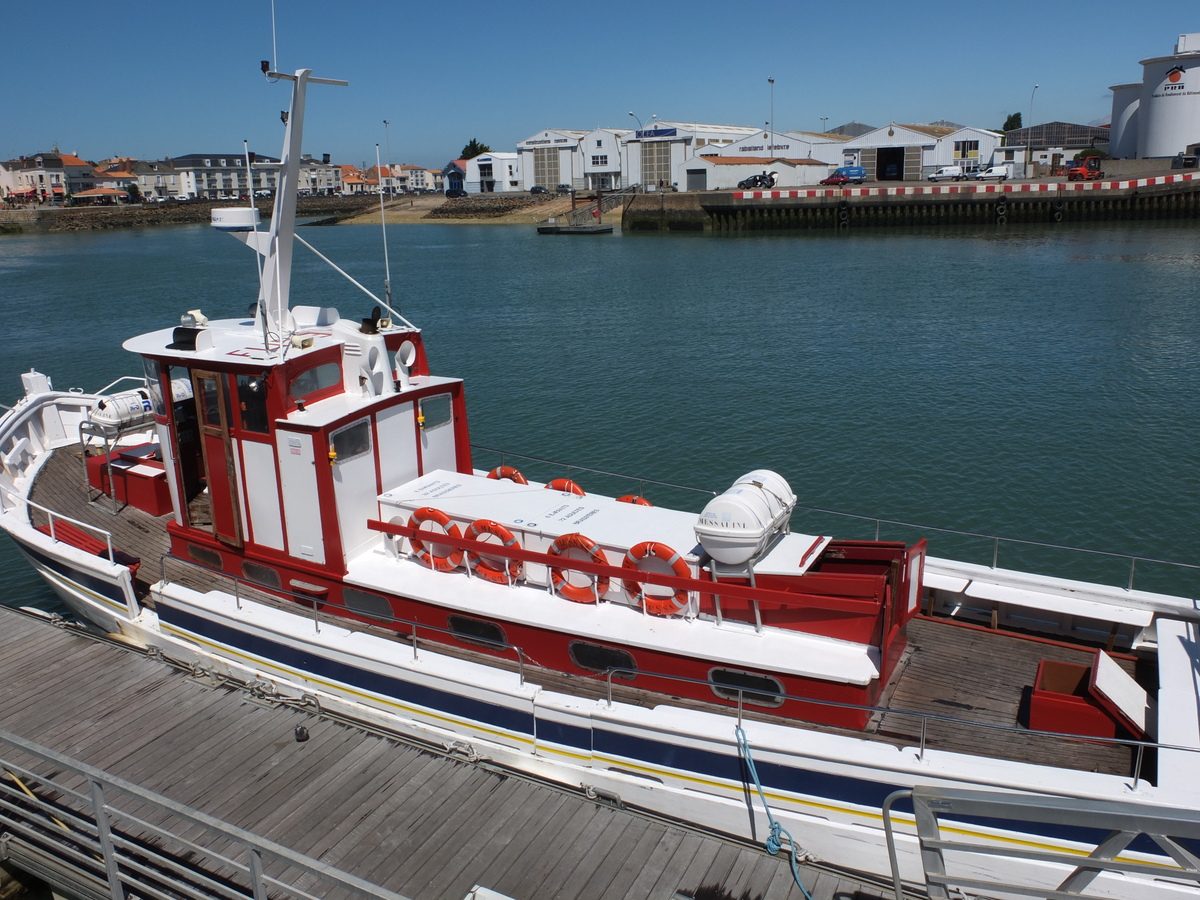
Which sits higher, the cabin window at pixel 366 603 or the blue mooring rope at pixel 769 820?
the cabin window at pixel 366 603

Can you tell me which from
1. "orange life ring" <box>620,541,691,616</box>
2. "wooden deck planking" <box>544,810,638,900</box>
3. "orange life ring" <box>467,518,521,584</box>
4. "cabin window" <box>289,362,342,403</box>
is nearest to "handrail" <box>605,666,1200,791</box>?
"orange life ring" <box>620,541,691,616</box>

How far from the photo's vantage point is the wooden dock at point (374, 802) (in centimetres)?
632

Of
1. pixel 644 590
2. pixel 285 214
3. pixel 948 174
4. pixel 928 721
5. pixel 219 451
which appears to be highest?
pixel 948 174

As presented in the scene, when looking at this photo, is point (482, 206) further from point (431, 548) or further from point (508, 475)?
point (431, 548)

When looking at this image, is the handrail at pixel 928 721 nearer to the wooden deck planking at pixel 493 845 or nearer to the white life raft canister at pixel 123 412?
the wooden deck planking at pixel 493 845

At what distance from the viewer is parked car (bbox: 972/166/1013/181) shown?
77062 millimetres

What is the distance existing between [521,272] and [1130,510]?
42.2 meters

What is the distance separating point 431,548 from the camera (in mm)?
9039

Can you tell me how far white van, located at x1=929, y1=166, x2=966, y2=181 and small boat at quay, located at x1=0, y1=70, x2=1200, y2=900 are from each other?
79823mm

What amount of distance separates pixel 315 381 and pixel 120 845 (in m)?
4.64

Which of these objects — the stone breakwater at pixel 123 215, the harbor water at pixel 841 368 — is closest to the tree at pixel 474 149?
the stone breakwater at pixel 123 215

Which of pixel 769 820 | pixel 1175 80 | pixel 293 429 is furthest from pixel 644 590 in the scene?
pixel 1175 80

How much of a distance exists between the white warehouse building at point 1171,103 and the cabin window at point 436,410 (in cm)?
8648

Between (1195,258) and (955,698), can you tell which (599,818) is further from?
(1195,258)
